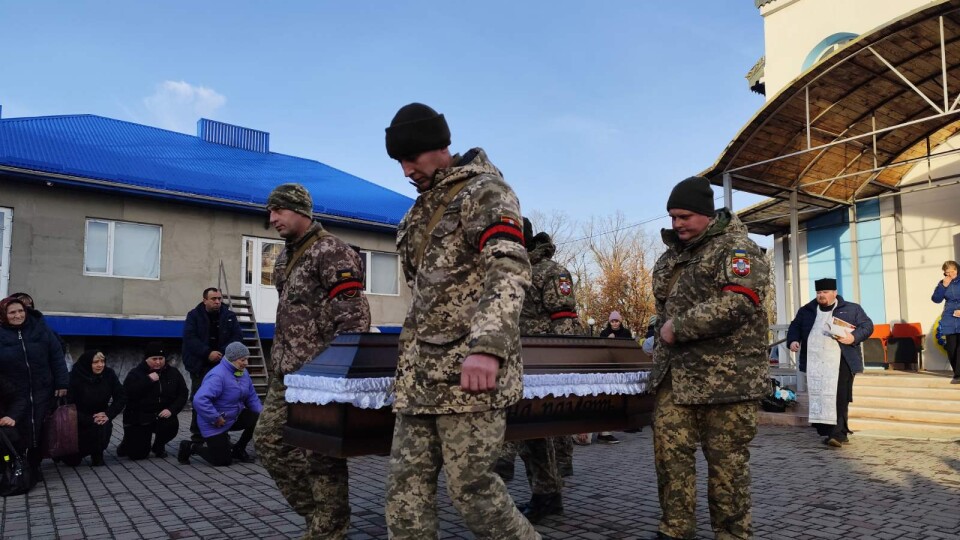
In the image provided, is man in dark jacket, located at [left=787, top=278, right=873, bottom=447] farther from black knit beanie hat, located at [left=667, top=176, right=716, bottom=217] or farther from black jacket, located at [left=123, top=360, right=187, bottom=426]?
black jacket, located at [left=123, top=360, right=187, bottom=426]

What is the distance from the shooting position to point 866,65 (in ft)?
35.8

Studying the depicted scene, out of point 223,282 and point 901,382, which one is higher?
point 223,282

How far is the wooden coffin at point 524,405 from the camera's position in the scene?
9.68ft

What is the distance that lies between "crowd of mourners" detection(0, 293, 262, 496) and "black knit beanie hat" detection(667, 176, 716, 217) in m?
5.25

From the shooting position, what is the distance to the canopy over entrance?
1018 centimetres

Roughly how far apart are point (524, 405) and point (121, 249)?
42.0 feet

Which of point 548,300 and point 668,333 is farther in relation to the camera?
point 548,300

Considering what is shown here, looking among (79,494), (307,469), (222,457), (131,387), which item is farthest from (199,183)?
(307,469)

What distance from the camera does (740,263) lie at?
3682mm

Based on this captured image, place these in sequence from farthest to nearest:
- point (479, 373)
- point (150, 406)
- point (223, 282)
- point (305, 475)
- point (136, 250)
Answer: point (223, 282) → point (136, 250) → point (150, 406) → point (305, 475) → point (479, 373)

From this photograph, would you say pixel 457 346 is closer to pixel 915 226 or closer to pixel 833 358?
pixel 833 358

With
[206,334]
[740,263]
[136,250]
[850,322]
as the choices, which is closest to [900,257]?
[850,322]

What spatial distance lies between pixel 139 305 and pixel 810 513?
1288 cm

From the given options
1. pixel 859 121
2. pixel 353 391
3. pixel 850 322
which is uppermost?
pixel 859 121
